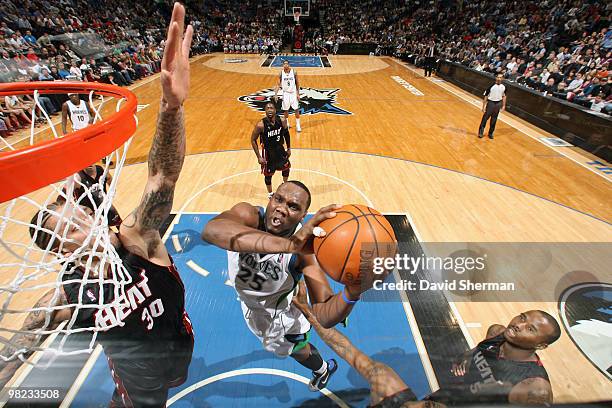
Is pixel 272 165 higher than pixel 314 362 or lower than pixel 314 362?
higher

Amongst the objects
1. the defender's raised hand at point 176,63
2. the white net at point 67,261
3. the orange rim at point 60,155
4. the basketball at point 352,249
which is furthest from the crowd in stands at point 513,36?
the white net at point 67,261

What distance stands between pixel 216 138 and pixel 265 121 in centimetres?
364

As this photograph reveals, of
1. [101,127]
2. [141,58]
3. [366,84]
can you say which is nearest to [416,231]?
[101,127]

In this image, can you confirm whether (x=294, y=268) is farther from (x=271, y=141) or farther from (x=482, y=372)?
(x=271, y=141)

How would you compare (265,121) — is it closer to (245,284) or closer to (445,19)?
(245,284)

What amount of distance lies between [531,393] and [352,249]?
126cm

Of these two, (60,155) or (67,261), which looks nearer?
(60,155)

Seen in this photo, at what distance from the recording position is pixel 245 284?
104 inches

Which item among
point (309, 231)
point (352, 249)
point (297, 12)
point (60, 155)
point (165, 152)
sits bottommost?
point (352, 249)

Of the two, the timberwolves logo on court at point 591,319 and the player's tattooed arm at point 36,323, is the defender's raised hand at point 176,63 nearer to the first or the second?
the player's tattooed arm at point 36,323

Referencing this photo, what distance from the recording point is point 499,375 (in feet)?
7.01

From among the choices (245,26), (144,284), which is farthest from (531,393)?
(245,26)

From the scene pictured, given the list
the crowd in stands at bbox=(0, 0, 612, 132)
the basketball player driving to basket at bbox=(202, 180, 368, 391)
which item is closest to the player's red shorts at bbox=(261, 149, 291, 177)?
the basketball player driving to basket at bbox=(202, 180, 368, 391)

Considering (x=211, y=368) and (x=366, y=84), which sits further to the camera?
(x=366, y=84)
